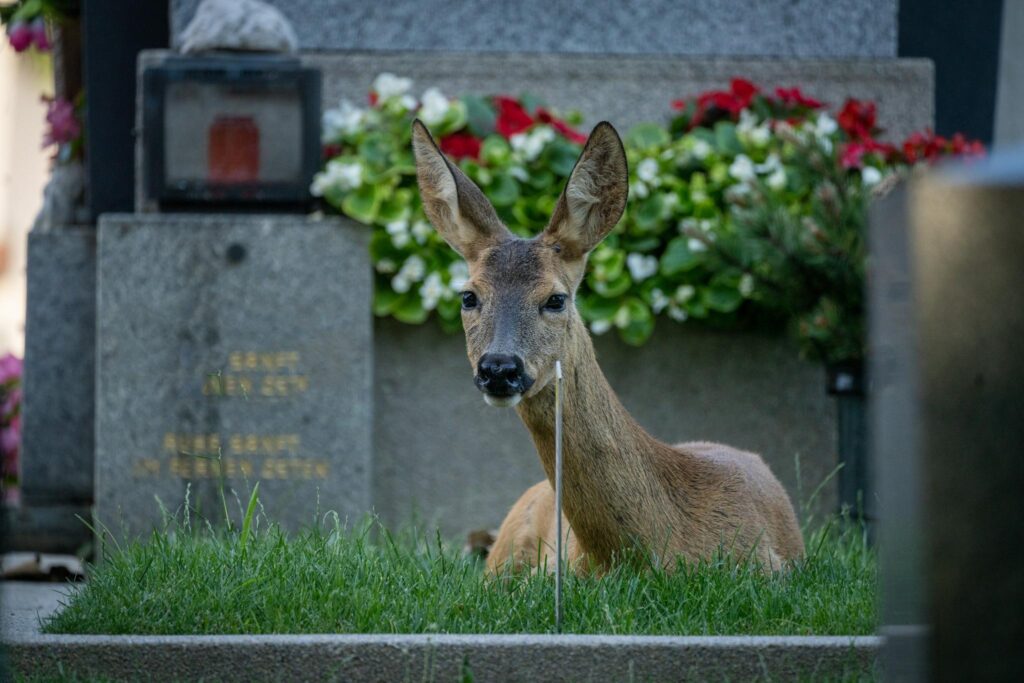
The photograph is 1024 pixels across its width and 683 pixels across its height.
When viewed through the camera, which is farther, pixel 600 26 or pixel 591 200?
pixel 600 26

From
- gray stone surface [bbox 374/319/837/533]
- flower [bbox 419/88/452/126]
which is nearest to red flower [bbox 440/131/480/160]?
flower [bbox 419/88/452/126]

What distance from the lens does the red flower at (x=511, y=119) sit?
22.3 ft

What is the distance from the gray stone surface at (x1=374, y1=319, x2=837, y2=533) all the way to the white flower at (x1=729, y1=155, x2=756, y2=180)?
774 millimetres

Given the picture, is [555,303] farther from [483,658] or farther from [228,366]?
[228,366]

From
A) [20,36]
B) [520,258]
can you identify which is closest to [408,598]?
[520,258]

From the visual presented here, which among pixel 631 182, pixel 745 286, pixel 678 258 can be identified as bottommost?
pixel 745 286

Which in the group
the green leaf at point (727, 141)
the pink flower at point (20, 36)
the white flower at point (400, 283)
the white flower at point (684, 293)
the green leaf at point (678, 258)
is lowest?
the white flower at point (684, 293)

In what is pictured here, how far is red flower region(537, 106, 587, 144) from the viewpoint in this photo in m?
6.80

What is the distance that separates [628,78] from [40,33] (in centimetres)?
Result: 307

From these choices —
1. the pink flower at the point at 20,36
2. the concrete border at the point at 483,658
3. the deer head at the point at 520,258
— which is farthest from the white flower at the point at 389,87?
the concrete border at the point at 483,658

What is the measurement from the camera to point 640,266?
263 inches

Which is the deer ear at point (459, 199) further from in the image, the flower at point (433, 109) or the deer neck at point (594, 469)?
the flower at point (433, 109)

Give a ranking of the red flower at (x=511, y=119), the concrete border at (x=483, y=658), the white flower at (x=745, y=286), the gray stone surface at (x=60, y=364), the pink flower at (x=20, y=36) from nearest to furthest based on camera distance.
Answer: the concrete border at (x=483, y=658) → the white flower at (x=745, y=286) → the red flower at (x=511, y=119) → the gray stone surface at (x=60, y=364) → the pink flower at (x=20, y=36)

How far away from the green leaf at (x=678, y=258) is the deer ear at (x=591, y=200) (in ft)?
7.96
